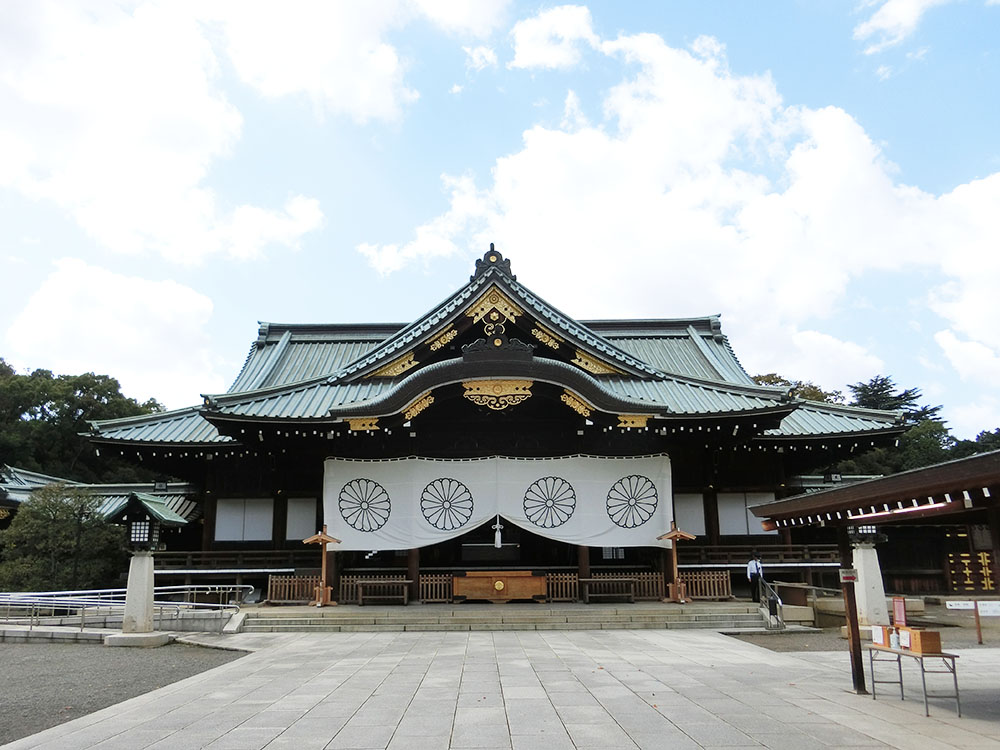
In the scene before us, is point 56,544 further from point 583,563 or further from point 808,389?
point 808,389

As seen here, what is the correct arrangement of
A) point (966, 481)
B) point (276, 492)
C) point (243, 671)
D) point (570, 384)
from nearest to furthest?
point (966, 481) → point (243, 671) → point (570, 384) → point (276, 492)

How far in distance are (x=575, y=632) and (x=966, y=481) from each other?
8.98 meters

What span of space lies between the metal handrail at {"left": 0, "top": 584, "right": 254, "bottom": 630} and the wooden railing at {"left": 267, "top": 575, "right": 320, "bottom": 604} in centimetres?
86

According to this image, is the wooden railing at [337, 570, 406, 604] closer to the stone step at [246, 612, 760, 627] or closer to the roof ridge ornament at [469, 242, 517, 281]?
the stone step at [246, 612, 760, 627]

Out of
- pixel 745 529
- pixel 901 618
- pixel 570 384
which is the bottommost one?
pixel 901 618

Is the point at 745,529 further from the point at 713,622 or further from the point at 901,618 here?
the point at 901,618

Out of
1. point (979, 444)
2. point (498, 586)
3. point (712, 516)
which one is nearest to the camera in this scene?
point (498, 586)

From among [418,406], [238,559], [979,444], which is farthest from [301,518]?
[979,444]

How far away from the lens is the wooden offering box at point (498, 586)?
54.4 feet

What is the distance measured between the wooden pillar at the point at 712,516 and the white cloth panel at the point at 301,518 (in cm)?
1045

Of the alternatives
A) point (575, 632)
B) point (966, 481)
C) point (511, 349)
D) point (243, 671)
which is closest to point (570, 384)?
point (511, 349)

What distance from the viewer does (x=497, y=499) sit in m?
17.3

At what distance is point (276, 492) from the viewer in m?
19.0

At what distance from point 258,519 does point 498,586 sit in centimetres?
703
